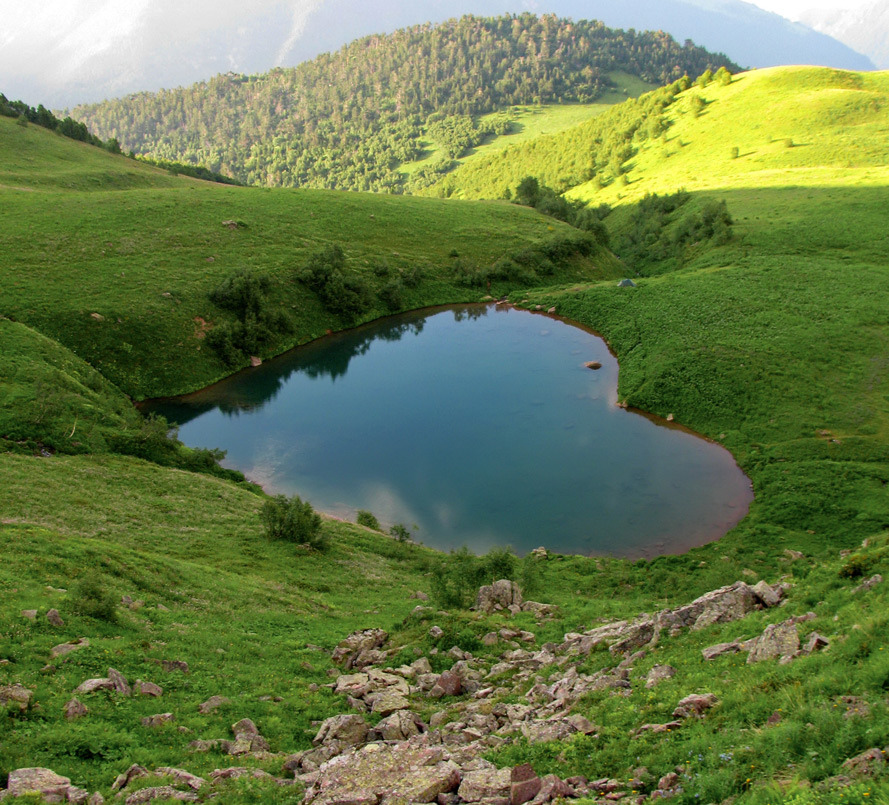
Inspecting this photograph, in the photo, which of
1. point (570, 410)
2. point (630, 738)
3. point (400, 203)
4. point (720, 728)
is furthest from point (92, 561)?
point (400, 203)

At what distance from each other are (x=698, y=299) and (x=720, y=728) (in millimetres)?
61802

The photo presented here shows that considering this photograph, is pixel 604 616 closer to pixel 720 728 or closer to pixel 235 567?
pixel 720 728

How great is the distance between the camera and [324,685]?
57.3ft

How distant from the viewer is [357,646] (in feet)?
65.5

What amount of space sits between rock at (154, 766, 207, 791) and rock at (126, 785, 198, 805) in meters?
0.26

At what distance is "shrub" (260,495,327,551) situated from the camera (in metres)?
30.2

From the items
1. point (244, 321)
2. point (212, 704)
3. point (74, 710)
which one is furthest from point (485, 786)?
point (244, 321)

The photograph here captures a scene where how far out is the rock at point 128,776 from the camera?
1156 centimetres

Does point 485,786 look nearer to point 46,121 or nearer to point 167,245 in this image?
point 167,245

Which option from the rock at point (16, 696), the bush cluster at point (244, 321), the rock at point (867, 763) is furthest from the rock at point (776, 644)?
the bush cluster at point (244, 321)

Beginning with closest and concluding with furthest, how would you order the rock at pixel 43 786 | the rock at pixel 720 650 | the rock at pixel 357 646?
the rock at pixel 43 786
the rock at pixel 720 650
the rock at pixel 357 646

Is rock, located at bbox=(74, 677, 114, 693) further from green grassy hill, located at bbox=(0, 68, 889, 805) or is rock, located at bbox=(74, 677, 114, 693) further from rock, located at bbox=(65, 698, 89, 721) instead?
rock, located at bbox=(65, 698, 89, 721)

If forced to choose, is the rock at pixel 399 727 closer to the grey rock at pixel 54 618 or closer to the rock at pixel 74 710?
the rock at pixel 74 710

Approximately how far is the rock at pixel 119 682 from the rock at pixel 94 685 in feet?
0.31
